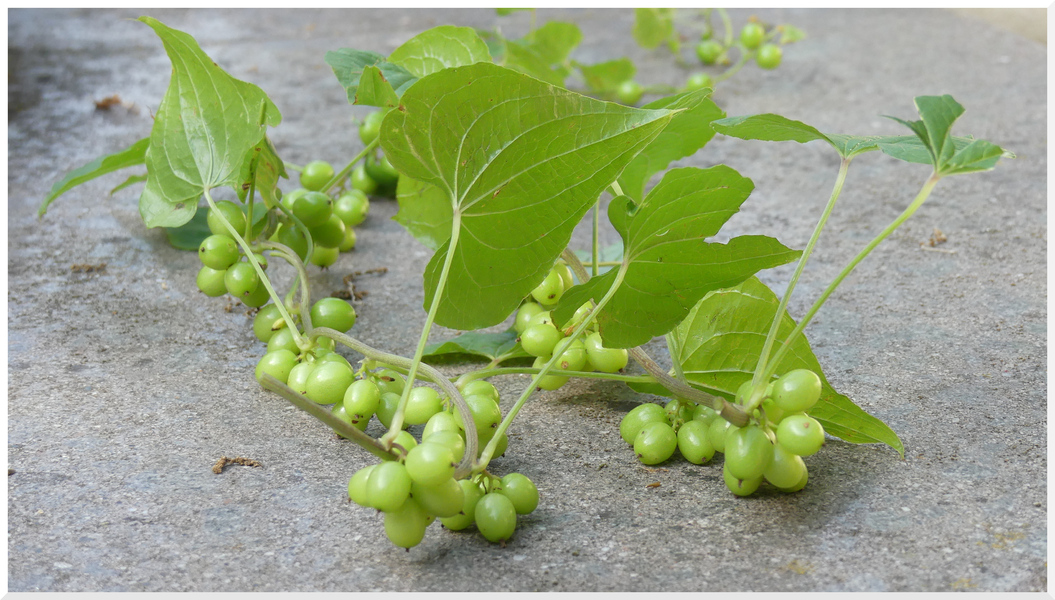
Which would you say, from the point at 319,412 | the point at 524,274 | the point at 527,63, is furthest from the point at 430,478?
the point at 527,63

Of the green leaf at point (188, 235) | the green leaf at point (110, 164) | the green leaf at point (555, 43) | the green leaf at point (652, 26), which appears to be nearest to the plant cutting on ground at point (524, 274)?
the green leaf at point (110, 164)

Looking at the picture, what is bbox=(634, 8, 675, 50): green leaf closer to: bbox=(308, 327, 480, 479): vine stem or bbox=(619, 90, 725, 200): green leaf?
bbox=(619, 90, 725, 200): green leaf

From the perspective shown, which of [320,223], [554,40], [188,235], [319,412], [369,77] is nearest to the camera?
[319,412]

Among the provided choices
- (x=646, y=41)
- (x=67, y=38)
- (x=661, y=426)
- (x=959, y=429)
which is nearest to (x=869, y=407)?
(x=959, y=429)

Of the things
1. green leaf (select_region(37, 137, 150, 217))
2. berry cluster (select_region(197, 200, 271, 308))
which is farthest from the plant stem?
green leaf (select_region(37, 137, 150, 217))

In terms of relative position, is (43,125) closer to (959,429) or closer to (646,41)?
(646,41)

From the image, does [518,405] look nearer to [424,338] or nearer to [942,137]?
[424,338]

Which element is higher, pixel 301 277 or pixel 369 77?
pixel 369 77
